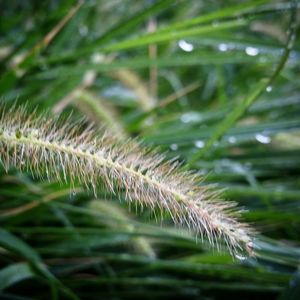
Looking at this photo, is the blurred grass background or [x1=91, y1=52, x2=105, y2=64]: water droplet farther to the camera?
[x1=91, y1=52, x2=105, y2=64]: water droplet

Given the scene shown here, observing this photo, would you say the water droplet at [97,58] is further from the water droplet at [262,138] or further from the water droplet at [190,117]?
the water droplet at [262,138]

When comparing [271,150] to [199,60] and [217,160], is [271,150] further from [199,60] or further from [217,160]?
[199,60]

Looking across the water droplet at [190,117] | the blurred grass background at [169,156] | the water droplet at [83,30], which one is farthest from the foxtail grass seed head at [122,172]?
the water droplet at [83,30]

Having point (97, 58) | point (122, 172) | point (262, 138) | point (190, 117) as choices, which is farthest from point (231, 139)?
point (122, 172)

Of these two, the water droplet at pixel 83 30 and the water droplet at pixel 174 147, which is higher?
the water droplet at pixel 83 30

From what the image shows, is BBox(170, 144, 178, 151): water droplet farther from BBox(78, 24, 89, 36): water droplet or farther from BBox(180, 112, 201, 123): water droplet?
BBox(78, 24, 89, 36): water droplet

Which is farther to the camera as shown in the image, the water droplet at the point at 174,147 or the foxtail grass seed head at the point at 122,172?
the water droplet at the point at 174,147

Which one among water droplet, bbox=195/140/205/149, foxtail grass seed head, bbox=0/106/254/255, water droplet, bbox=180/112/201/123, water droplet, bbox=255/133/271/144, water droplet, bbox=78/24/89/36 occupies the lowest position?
foxtail grass seed head, bbox=0/106/254/255

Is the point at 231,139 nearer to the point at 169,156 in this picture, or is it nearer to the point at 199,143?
the point at 199,143

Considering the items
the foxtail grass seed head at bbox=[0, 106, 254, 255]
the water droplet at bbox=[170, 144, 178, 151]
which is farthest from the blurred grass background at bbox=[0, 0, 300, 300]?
the foxtail grass seed head at bbox=[0, 106, 254, 255]

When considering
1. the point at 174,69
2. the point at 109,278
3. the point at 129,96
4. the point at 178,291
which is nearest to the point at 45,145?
the point at 109,278
